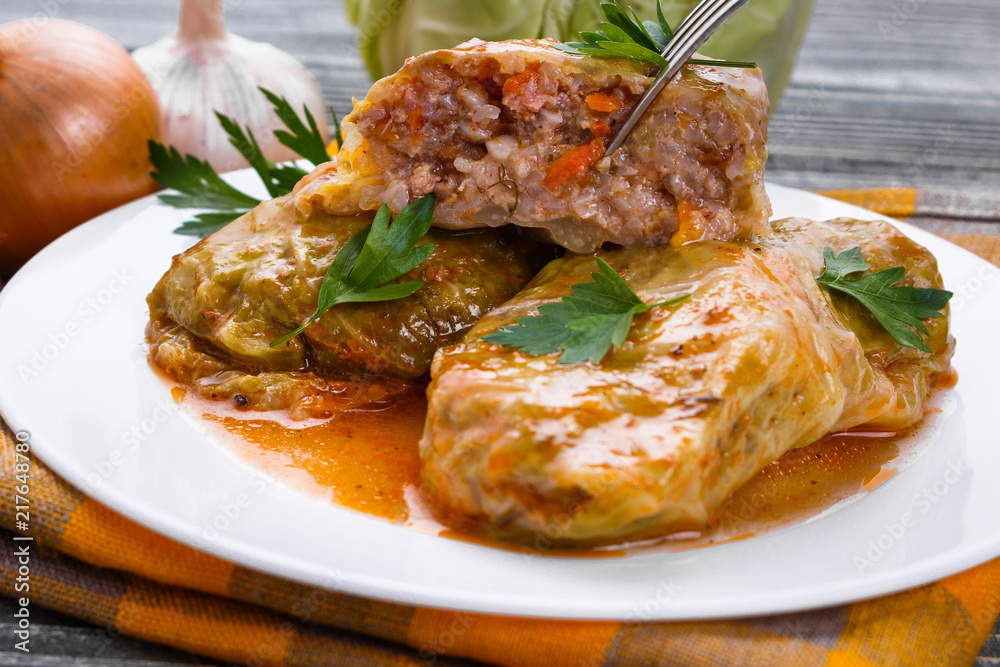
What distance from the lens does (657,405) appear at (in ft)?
7.89

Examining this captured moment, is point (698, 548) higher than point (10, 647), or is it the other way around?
point (698, 548)

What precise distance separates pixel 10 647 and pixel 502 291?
6.31ft

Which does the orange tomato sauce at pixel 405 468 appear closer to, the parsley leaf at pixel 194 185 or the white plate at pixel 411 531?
the white plate at pixel 411 531

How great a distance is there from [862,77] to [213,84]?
5406mm

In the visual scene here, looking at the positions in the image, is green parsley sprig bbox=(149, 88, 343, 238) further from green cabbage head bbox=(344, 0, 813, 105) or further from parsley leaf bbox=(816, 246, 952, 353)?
parsley leaf bbox=(816, 246, 952, 353)

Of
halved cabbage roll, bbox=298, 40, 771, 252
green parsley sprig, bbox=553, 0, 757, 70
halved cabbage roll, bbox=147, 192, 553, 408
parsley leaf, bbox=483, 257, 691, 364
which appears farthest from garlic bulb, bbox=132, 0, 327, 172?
parsley leaf, bbox=483, 257, 691, 364

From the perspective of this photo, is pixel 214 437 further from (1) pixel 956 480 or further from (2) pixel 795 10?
(2) pixel 795 10

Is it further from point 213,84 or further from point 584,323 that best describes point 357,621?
point 213,84

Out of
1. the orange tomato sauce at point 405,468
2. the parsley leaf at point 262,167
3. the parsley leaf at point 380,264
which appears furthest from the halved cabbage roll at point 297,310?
the parsley leaf at point 262,167

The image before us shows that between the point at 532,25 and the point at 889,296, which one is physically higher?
the point at 532,25

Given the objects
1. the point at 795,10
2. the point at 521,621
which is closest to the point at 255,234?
the point at 521,621

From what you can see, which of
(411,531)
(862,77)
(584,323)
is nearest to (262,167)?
(584,323)

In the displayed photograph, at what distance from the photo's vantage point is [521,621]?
2209 millimetres

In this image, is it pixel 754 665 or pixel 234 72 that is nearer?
pixel 754 665
